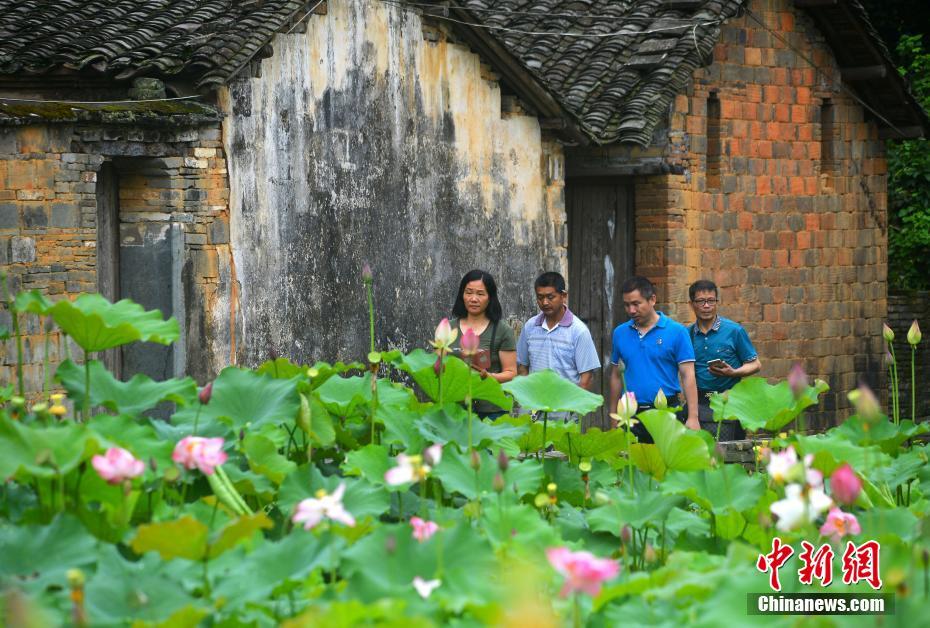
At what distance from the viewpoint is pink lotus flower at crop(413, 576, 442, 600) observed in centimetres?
263

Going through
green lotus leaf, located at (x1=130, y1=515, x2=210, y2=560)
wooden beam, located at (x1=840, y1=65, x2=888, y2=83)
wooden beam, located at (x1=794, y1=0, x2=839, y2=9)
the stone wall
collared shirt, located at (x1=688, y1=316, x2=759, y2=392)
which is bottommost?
the stone wall

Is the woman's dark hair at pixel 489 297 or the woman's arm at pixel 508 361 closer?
the woman's arm at pixel 508 361

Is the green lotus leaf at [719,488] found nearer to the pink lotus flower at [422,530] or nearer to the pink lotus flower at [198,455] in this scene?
the pink lotus flower at [422,530]

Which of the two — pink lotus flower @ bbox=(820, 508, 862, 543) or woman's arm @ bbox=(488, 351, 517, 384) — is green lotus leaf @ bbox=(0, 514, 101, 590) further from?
woman's arm @ bbox=(488, 351, 517, 384)

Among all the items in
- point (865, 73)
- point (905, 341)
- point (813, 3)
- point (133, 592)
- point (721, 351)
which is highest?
point (813, 3)

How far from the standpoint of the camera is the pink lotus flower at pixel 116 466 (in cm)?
277

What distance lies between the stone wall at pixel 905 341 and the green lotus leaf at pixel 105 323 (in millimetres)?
14114

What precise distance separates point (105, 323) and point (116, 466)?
0.72 m

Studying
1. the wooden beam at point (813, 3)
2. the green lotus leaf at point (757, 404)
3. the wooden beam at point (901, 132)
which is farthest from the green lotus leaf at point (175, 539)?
the wooden beam at point (901, 132)

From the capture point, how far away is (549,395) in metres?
4.19

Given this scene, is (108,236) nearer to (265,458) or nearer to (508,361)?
(508,361)

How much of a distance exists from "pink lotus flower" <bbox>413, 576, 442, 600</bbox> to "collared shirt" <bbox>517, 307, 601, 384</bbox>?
5254 millimetres

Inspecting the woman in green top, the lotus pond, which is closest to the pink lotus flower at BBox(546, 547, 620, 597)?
the lotus pond

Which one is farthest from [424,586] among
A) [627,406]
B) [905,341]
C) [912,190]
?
[912,190]
